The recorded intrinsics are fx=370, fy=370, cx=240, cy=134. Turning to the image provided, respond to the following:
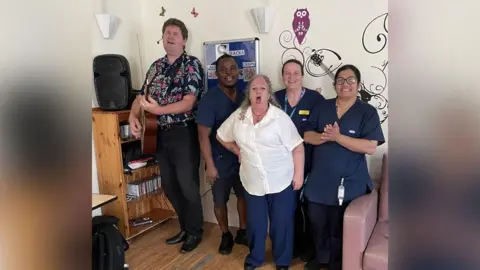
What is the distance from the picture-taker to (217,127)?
2.54 meters

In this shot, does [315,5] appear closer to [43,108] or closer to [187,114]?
[187,114]

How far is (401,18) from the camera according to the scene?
16.2 inches

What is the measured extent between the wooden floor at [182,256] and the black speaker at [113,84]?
106 cm

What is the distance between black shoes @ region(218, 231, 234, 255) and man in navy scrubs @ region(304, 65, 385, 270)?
2.32ft

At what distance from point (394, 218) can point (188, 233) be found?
8.14 ft

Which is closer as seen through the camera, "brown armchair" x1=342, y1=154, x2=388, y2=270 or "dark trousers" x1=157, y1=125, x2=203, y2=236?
"brown armchair" x1=342, y1=154, x2=388, y2=270

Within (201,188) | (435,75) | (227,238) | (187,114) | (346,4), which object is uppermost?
(346,4)

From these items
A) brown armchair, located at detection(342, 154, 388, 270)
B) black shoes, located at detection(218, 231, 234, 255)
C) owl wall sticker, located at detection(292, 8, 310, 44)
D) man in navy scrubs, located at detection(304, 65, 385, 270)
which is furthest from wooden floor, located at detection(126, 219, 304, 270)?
owl wall sticker, located at detection(292, 8, 310, 44)

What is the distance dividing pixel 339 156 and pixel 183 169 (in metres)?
1.09

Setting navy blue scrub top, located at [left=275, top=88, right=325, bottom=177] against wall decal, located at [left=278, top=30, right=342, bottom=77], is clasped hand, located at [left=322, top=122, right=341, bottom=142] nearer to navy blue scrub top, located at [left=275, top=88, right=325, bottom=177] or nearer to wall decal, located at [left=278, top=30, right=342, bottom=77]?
navy blue scrub top, located at [left=275, top=88, right=325, bottom=177]

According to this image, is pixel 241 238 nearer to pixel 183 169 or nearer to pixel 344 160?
pixel 183 169

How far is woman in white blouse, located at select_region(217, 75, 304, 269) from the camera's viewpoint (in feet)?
7.07

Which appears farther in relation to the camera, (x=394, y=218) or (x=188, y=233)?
(x=188, y=233)

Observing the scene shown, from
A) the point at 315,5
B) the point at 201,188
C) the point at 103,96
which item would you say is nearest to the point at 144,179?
the point at 201,188
